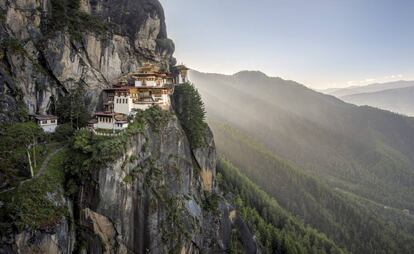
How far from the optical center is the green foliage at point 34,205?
2905 cm

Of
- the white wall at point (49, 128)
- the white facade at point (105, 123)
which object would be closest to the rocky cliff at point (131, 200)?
the white facade at point (105, 123)

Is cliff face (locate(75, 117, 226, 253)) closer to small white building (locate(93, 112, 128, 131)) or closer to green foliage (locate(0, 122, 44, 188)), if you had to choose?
small white building (locate(93, 112, 128, 131))

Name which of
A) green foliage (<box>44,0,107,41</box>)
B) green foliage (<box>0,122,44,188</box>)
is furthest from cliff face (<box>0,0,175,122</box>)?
green foliage (<box>0,122,44,188</box>)

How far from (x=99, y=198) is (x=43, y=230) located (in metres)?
7.30

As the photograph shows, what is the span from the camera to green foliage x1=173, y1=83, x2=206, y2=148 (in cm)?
6190

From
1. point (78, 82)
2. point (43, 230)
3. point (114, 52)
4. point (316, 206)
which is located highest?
point (114, 52)

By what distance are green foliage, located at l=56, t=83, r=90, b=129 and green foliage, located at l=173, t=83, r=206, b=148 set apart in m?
19.2

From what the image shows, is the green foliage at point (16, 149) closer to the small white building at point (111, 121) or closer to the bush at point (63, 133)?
the bush at point (63, 133)

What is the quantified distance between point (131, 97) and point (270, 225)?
58336mm

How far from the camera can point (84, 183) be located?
37125mm

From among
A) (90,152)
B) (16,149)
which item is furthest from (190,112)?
(16,149)

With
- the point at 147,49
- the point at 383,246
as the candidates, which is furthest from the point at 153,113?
the point at 383,246

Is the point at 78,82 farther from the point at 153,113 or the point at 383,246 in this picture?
the point at 383,246

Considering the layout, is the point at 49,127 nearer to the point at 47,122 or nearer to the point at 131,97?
the point at 47,122
